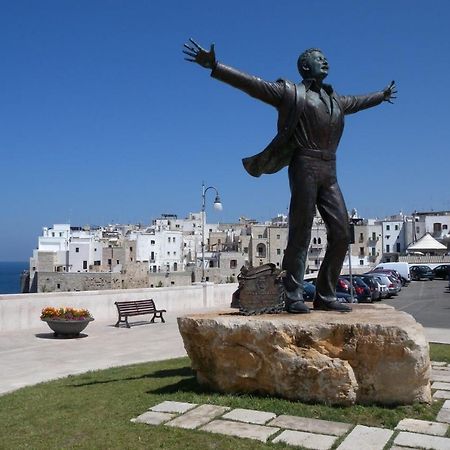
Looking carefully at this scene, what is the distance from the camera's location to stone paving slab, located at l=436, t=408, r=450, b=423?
226 inches

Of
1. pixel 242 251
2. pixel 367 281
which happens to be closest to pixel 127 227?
pixel 242 251

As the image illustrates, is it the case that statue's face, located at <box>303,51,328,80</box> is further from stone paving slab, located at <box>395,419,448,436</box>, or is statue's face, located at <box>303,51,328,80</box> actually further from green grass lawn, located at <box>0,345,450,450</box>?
stone paving slab, located at <box>395,419,448,436</box>

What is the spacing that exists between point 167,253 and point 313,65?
10100cm

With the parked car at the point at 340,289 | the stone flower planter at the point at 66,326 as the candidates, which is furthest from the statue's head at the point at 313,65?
the parked car at the point at 340,289

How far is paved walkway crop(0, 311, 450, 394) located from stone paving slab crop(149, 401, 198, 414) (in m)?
2.98

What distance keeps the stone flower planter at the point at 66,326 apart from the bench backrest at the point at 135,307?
2.43 meters

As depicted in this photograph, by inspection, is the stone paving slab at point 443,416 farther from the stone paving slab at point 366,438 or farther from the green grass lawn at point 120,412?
the stone paving slab at point 366,438

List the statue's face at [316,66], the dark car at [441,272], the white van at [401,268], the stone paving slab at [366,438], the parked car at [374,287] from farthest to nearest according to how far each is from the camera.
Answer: the dark car at [441,272], the white van at [401,268], the parked car at [374,287], the statue's face at [316,66], the stone paving slab at [366,438]

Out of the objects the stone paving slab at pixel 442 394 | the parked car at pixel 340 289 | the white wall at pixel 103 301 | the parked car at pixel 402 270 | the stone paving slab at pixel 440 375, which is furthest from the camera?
the parked car at pixel 402 270

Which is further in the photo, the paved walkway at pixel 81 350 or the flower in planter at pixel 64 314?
the flower in planter at pixel 64 314

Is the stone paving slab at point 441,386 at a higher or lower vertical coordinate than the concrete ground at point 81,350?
higher

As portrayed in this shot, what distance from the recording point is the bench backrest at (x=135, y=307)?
17016 millimetres

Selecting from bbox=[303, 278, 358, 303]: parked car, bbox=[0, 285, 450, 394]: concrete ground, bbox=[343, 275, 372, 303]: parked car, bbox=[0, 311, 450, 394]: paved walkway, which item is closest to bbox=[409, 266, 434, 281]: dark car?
bbox=[343, 275, 372, 303]: parked car

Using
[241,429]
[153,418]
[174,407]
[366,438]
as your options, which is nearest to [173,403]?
[174,407]
